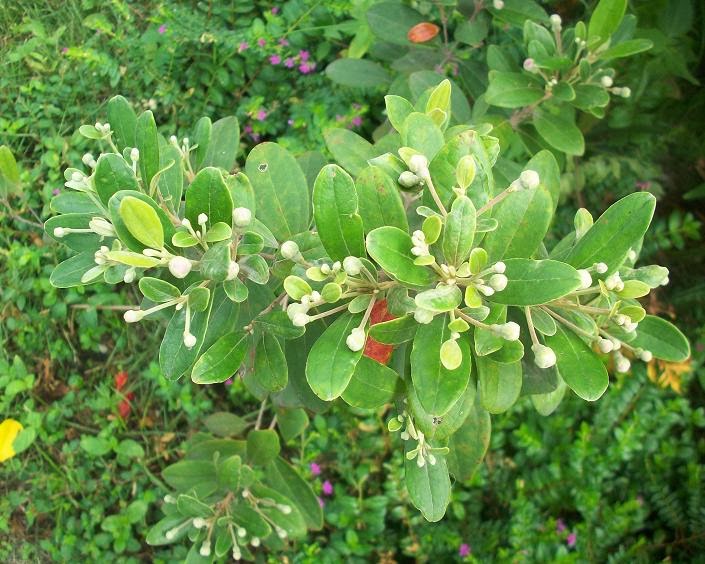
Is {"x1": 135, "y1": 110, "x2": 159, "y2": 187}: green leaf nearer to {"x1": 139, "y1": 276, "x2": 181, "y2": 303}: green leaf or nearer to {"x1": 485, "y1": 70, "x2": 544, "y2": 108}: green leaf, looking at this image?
{"x1": 139, "y1": 276, "x2": 181, "y2": 303}: green leaf

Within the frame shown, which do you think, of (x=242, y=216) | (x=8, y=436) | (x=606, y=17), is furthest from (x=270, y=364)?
(x=8, y=436)

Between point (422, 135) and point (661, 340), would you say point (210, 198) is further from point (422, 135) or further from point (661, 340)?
point (661, 340)

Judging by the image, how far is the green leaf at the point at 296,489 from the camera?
188cm

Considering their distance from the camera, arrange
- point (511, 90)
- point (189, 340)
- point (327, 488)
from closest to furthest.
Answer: point (189, 340) < point (511, 90) < point (327, 488)

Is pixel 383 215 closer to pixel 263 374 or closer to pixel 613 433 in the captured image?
pixel 263 374

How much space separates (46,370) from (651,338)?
8.13 feet

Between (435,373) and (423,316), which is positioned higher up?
(423,316)

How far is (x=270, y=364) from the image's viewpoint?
3.84 ft

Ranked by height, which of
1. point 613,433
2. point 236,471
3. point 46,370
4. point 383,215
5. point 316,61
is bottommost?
point 613,433

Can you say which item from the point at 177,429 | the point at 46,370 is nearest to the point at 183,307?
the point at 177,429

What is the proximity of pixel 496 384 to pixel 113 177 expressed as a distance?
75 centimetres

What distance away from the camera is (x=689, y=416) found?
2.35 metres

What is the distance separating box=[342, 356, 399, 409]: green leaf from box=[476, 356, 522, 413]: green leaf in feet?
0.51

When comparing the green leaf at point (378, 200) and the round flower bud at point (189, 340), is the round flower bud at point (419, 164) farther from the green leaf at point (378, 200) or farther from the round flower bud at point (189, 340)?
the round flower bud at point (189, 340)
